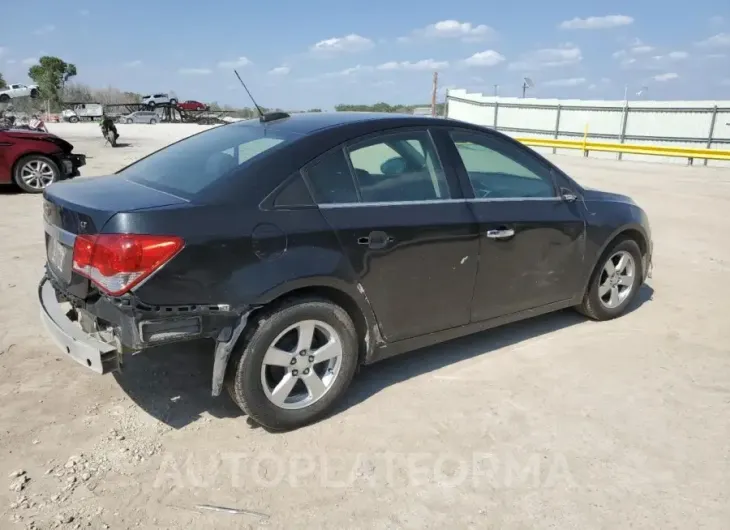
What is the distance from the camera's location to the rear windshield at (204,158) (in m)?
3.16

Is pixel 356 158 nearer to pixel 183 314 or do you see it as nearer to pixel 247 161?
pixel 247 161

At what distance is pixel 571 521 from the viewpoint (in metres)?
2.56

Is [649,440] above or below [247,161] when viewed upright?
below

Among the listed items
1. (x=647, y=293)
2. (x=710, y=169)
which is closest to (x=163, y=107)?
(x=710, y=169)

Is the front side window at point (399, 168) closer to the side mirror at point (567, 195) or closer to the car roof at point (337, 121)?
the car roof at point (337, 121)

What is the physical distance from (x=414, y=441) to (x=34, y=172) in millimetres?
10626

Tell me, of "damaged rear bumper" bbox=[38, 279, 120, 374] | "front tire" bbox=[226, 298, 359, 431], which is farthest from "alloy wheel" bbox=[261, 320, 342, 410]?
"damaged rear bumper" bbox=[38, 279, 120, 374]

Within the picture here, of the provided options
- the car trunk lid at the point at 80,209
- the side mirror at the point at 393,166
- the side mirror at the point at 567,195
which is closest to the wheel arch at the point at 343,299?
the car trunk lid at the point at 80,209

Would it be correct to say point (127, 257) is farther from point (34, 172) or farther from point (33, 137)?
point (34, 172)

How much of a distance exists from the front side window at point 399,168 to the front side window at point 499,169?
25 centimetres

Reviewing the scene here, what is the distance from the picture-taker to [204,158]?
348cm

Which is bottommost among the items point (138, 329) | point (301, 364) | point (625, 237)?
point (301, 364)

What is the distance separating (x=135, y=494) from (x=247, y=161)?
1764mm

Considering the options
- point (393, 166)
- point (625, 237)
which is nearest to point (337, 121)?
point (393, 166)
